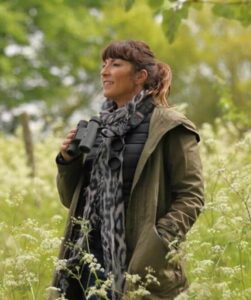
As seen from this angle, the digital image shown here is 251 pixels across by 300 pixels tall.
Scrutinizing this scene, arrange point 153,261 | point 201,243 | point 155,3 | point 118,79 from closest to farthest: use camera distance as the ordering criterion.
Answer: point 155,3 → point 153,261 → point 118,79 → point 201,243

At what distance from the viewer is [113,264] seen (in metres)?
4.00

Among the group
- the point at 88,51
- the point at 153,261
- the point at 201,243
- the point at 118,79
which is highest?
the point at 88,51

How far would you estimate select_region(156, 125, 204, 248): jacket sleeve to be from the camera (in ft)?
12.8

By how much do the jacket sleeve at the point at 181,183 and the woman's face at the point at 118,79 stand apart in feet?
1.04

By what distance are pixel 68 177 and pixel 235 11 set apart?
3.83 feet

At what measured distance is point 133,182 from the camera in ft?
13.0

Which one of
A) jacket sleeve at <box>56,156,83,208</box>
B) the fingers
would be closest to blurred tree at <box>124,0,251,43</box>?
Answer: the fingers

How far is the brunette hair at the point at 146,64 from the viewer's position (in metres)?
4.19

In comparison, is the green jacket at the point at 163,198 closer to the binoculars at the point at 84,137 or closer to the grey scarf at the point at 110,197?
the grey scarf at the point at 110,197

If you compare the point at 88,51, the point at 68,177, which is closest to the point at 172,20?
the point at 68,177

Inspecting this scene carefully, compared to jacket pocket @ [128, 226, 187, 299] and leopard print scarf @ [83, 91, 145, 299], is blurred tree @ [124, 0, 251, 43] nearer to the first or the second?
leopard print scarf @ [83, 91, 145, 299]

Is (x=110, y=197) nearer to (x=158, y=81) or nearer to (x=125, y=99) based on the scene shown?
(x=125, y=99)

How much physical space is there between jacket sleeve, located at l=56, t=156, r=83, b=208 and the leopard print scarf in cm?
10

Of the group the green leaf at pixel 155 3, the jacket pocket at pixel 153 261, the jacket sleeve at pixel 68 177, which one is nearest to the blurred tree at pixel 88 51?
the jacket sleeve at pixel 68 177
